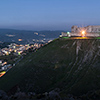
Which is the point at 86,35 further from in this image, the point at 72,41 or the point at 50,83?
the point at 50,83

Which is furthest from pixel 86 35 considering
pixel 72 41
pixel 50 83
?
pixel 50 83

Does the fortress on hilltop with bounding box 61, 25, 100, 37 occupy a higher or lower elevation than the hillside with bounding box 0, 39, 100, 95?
higher

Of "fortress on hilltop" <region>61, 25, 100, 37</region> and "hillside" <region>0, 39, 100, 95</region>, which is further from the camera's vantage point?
"fortress on hilltop" <region>61, 25, 100, 37</region>

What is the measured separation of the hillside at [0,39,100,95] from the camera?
48281 millimetres

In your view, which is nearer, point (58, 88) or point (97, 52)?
point (58, 88)

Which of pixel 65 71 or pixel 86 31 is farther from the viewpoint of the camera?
pixel 86 31

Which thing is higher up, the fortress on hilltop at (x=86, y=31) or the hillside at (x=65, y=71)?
the fortress on hilltop at (x=86, y=31)

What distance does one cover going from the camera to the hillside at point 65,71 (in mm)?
48281

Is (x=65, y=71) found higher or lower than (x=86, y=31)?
lower

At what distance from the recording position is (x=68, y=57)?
6581cm

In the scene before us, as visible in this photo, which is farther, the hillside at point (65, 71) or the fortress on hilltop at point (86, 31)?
the fortress on hilltop at point (86, 31)

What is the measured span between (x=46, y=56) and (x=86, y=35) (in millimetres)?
36219

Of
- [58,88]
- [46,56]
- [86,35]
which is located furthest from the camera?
[86,35]

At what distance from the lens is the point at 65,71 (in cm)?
5744
